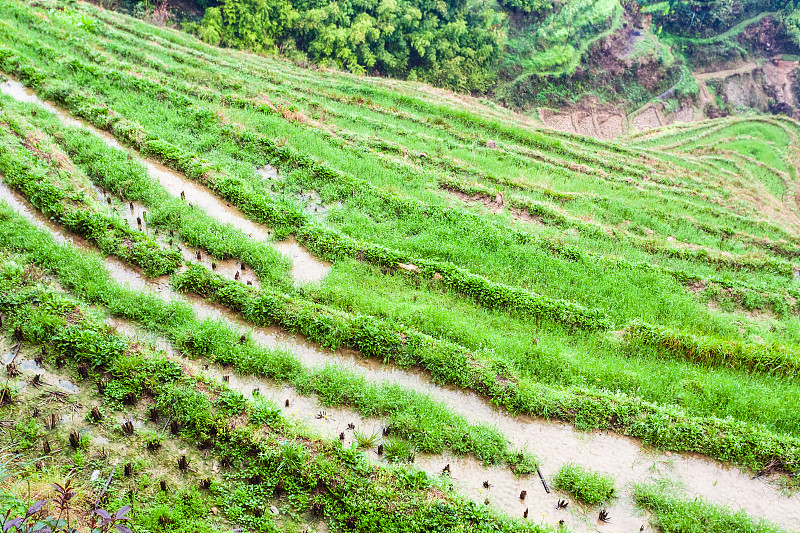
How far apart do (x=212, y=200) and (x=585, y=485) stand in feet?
37.2

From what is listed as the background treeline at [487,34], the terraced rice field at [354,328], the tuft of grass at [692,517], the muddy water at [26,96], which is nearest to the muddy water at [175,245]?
the terraced rice field at [354,328]

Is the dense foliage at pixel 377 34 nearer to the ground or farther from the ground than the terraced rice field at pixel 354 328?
Answer: farther from the ground

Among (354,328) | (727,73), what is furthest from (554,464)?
(727,73)

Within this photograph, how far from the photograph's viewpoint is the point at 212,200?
14.0 meters

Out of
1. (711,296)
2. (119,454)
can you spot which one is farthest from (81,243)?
(711,296)

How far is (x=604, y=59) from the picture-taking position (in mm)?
49312

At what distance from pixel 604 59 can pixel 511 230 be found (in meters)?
42.7

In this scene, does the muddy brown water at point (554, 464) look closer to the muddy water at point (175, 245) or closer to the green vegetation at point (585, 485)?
the green vegetation at point (585, 485)

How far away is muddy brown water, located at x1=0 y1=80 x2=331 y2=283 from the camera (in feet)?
40.6

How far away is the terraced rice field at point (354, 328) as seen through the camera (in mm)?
7590

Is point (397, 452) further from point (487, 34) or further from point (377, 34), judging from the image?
point (487, 34)

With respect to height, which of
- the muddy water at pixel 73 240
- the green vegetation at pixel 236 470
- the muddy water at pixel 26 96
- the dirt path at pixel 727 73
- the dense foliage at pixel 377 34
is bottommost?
the green vegetation at pixel 236 470

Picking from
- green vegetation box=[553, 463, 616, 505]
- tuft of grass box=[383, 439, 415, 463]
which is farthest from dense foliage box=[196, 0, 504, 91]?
green vegetation box=[553, 463, 616, 505]

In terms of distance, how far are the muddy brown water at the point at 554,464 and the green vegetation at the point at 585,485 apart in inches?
6.0
